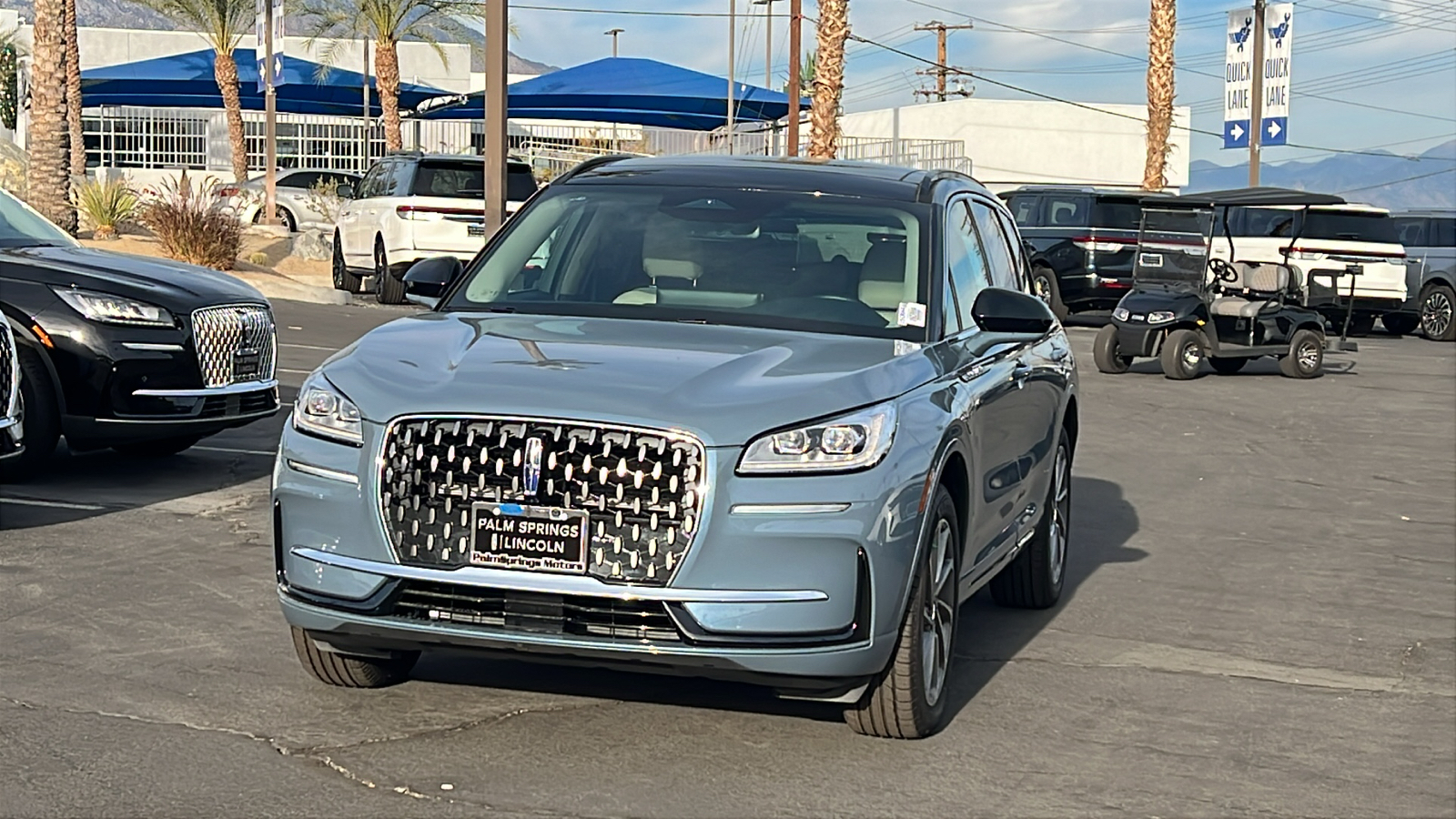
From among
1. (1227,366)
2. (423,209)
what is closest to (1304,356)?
(1227,366)

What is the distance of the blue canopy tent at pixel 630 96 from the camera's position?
4144 cm

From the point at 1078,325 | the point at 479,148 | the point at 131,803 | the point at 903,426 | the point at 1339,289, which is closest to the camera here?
the point at 131,803

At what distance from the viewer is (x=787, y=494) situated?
5207mm

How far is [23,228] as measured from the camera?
36.9 ft

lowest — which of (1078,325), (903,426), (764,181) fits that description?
(1078,325)

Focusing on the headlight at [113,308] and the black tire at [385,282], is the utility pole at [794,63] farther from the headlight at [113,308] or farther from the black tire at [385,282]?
the headlight at [113,308]

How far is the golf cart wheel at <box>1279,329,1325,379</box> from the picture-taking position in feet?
69.2

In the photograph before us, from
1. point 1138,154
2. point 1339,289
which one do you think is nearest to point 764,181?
point 1339,289

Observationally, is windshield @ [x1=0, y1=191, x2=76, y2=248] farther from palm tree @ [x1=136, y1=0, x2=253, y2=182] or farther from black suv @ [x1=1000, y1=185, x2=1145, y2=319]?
palm tree @ [x1=136, y1=0, x2=253, y2=182]

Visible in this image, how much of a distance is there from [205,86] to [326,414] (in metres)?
45.1

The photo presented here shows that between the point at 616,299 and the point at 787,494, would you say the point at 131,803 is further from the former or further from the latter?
the point at 616,299

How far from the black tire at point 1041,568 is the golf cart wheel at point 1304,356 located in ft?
44.4

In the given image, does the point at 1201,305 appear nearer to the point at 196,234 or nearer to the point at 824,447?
the point at 196,234

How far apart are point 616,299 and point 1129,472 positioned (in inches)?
285
